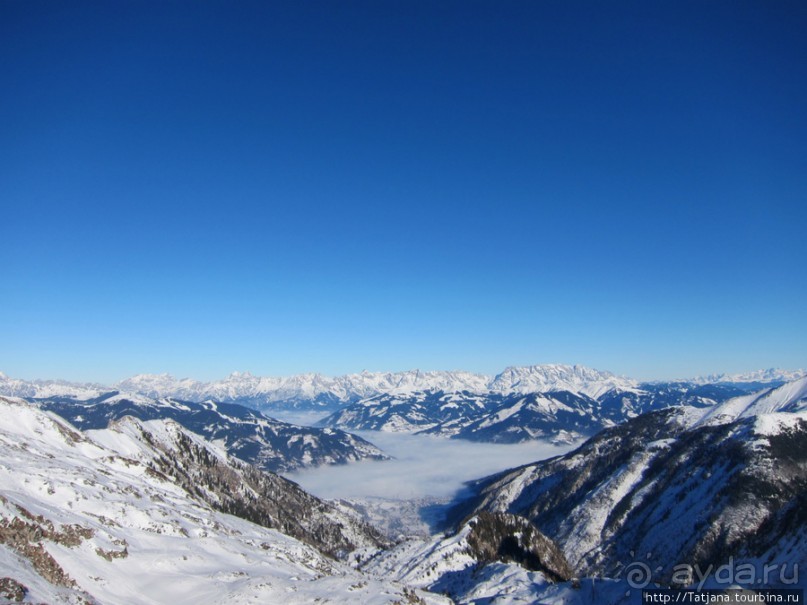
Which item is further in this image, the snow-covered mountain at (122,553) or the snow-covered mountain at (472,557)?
the snow-covered mountain at (472,557)

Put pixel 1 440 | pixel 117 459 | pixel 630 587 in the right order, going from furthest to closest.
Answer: pixel 117 459
pixel 1 440
pixel 630 587

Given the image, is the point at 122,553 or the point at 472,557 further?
the point at 472,557

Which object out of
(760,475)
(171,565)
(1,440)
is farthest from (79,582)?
(760,475)

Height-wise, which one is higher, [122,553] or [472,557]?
[122,553]

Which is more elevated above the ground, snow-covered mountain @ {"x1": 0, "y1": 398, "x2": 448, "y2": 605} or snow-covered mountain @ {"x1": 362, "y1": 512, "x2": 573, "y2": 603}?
snow-covered mountain @ {"x1": 0, "y1": 398, "x2": 448, "y2": 605}

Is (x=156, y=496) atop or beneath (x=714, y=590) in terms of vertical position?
beneath

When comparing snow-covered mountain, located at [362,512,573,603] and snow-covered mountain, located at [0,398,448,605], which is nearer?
snow-covered mountain, located at [0,398,448,605]

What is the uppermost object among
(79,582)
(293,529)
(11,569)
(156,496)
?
(11,569)

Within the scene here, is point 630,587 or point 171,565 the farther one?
point 630,587

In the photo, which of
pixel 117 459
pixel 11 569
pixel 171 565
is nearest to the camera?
pixel 11 569

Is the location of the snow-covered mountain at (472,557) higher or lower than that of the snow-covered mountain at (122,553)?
lower

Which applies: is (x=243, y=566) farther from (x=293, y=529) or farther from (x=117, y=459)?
(x=293, y=529)
